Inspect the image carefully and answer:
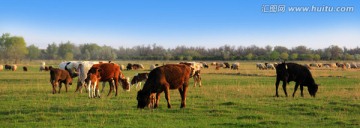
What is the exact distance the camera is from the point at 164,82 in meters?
14.8

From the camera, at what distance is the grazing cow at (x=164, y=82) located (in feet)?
48.2

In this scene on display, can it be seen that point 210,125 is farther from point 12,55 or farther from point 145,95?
point 12,55

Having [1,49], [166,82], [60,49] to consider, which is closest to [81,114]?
[166,82]

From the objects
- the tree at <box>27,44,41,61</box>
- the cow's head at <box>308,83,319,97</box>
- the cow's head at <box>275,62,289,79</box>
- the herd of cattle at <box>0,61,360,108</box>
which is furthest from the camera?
the tree at <box>27,44,41,61</box>

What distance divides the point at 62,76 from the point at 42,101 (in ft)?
18.6

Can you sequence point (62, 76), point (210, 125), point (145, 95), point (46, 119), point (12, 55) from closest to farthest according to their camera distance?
1. point (210, 125)
2. point (46, 119)
3. point (145, 95)
4. point (62, 76)
5. point (12, 55)

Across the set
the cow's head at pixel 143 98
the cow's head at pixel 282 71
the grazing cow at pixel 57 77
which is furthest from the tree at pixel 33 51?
the cow's head at pixel 143 98

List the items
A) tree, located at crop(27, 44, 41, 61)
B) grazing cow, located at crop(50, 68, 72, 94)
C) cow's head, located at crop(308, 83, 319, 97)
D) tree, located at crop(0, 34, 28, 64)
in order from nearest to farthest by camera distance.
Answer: cow's head, located at crop(308, 83, 319, 97) < grazing cow, located at crop(50, 68, 72, 94) < tree, located at crop(0, 34, 28, 64) < tree, located at crop(27, 44, 41, 61)

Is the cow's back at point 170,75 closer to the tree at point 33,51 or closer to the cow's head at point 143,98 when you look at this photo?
the cow's head at point 143,98

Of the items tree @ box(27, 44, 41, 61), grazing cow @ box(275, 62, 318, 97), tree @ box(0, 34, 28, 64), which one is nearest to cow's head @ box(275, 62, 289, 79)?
grazing cow @ box(275, 62, 318, 97)

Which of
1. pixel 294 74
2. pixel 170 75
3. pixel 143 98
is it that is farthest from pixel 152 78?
pixel 294 74

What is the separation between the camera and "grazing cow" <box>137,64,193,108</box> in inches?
578

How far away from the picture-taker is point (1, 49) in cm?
13125

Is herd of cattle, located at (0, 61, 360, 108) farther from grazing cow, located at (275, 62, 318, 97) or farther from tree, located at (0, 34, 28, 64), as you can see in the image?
tree, located at (0, 34, 28, 64)
